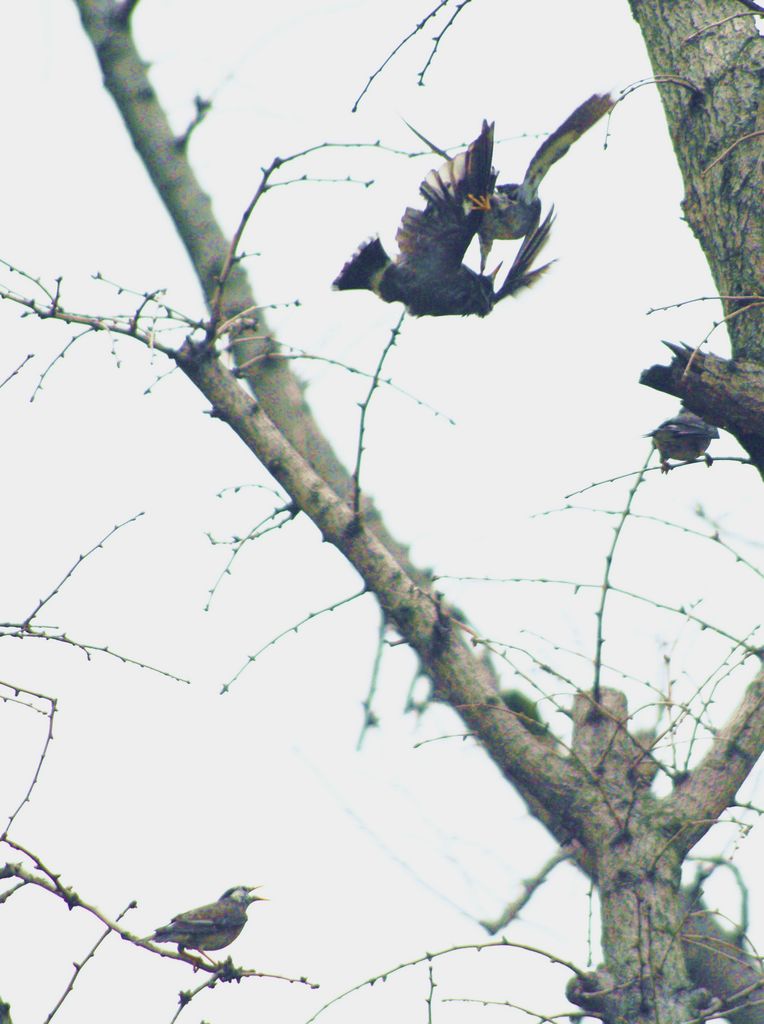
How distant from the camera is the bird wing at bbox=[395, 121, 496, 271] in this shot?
14.0ft

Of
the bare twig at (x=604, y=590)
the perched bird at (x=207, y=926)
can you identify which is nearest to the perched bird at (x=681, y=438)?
the bare twig at (x=604, y=590)

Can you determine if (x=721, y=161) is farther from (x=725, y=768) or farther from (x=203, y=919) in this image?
(x=203, y=919)

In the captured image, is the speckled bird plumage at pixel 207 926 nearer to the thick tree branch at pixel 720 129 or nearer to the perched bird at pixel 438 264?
the thick tree branch at pixel 720 129

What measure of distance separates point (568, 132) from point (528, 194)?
1.82ft

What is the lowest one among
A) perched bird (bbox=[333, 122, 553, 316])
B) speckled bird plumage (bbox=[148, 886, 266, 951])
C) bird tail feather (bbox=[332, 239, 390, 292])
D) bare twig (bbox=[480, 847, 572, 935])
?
speckled bird plumage (bbox=[148, 886, 266, 951])

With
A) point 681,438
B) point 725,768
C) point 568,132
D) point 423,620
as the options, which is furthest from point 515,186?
point 725,768

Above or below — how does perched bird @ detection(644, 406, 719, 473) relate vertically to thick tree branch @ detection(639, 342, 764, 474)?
above

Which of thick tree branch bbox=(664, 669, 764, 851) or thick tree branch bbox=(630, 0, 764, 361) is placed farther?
thick tree branch bbox=(664, 669, 764, 851)

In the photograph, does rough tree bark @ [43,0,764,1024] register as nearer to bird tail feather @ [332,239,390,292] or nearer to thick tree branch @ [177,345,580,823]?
thick tree branch @ [177,345,580,823]

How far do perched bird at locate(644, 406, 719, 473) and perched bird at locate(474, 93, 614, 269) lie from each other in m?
1.08

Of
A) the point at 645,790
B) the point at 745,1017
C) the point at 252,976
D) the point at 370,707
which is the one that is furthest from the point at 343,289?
the point at 745,1017

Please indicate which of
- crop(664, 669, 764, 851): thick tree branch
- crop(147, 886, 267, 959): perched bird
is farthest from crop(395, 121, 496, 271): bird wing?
crop(147, 886, 267, 959): perched bird

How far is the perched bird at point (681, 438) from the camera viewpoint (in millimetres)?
3670

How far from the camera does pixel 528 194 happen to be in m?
4.59
